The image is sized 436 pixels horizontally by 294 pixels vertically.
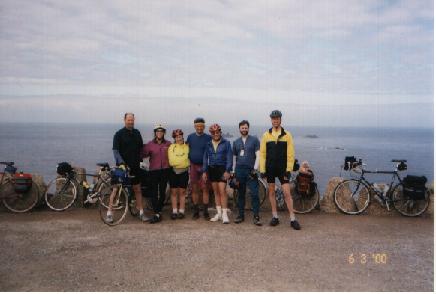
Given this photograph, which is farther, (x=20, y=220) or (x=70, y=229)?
(x=20, y=220)

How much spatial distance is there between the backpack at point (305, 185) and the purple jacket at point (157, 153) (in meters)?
2.96

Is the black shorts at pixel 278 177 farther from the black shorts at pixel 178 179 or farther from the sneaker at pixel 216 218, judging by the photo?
the black shorts at pixel 178 179

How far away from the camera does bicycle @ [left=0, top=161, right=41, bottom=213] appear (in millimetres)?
8227

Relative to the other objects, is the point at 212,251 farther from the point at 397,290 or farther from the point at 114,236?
the point at 397,290

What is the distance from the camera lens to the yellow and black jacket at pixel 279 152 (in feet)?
23.9

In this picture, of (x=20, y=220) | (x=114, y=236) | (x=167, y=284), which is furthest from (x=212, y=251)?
(x=20, y=220)

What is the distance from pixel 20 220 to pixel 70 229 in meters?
1.34

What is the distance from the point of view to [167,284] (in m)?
4.72

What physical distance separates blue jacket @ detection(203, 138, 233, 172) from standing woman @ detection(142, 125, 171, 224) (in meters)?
0.81

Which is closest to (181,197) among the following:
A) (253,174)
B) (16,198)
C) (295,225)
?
(253,174)

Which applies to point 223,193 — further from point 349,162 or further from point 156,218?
point 349,162

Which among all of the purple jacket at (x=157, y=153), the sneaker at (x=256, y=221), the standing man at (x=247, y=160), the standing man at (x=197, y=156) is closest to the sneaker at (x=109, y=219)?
the purple jacket at (x=157, y=153)

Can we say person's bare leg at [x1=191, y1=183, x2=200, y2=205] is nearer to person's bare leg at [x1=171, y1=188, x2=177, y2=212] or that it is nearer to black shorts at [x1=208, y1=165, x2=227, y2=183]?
person's bare leg at [x1=171, y1=188, x2=177, y2=212]

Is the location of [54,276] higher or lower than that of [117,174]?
lower
